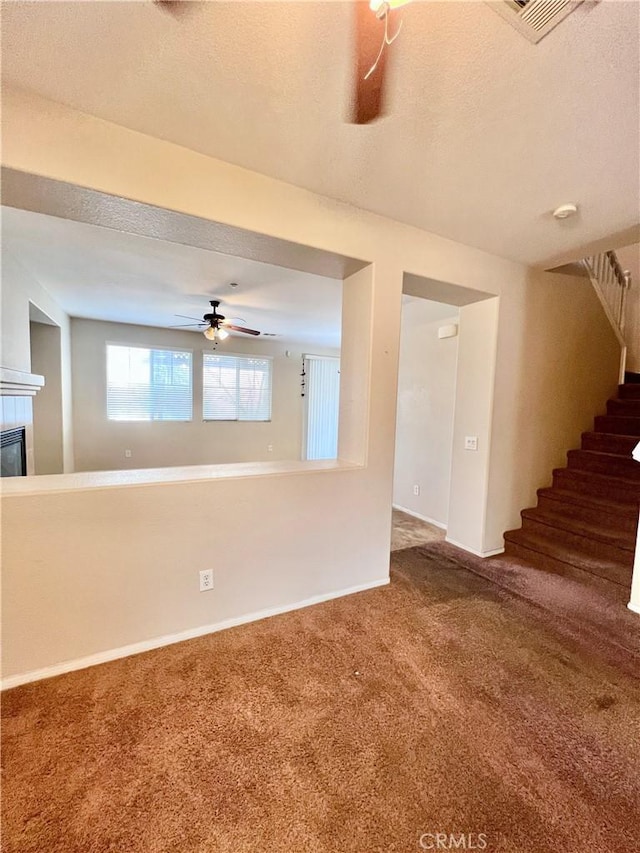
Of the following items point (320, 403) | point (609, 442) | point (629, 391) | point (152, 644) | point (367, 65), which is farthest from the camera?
point (320, 403)

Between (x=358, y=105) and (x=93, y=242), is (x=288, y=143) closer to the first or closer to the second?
(x=358, y=105)

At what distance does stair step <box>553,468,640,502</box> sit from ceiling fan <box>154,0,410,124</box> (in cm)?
329

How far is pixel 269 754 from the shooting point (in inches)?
52.1

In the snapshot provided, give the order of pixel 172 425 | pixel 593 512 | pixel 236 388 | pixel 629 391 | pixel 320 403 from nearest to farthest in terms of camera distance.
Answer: pixel 593 512
pixel 629 391
pixel 172 425
pixel 236 388
pixel 320 403

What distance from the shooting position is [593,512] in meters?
3.00

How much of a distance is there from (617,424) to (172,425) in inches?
243

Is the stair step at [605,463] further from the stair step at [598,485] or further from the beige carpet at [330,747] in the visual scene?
the beige carpet at [330,747]

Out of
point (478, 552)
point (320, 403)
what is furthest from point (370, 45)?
point (320, 403)

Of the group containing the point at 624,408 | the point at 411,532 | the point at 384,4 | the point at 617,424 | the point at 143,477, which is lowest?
the point at 411,532

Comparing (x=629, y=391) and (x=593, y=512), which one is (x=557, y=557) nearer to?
(x=593, y=512)

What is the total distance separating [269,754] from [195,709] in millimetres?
389

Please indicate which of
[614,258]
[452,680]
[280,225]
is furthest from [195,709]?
[614,258]

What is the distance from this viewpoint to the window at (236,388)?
650 cm

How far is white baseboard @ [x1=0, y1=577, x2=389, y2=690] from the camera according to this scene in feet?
5.40
